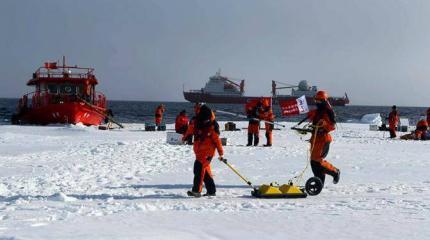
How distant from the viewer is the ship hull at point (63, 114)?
29.1 metres

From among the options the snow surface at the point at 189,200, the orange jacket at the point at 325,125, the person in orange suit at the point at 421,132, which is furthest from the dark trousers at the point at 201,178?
the person in orange suit at the point at 421,132

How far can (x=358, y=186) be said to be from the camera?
9.05 meters

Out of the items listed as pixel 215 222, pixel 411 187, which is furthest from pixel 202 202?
pixel 411 187

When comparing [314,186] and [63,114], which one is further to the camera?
[63,114]

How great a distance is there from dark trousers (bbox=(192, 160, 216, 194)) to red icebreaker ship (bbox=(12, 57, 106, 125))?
2219 cm

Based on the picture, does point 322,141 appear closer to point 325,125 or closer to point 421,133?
point 325,125

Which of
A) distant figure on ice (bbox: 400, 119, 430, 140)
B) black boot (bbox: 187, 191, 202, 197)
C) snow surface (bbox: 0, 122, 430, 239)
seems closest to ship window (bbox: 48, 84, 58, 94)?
snow surface (bbox: 0, 122, 430, 239)

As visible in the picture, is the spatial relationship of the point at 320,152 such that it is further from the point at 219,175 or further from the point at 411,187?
the point at 219,175

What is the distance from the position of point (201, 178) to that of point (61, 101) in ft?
79.5

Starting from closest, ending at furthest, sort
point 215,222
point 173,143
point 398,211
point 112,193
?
1. point 215,222
2. point 398,211
3. point 112,193
4. point 173,143

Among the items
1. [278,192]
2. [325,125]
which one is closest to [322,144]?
[325,125]

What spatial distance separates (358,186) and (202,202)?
118 inches

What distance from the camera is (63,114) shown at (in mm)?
29078

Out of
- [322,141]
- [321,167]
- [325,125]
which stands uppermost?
[325,125]
